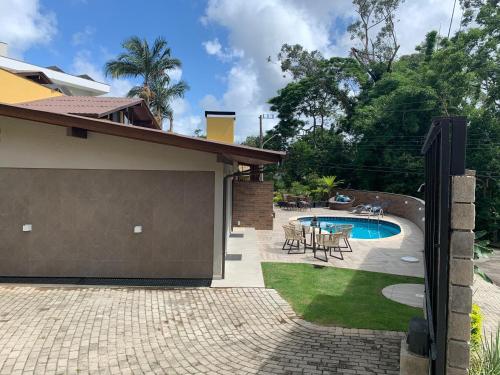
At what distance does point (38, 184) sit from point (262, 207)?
10421mm

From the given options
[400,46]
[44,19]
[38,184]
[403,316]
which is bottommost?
[403,316]

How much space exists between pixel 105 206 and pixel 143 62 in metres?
27.0

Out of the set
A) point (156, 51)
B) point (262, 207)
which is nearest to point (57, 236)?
point (262, 207)

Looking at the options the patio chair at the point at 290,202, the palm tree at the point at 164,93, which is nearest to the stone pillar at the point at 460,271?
the patio chair at the point at 290,202

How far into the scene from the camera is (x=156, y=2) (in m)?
20.5

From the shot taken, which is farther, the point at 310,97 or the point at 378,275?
the point at 310,97

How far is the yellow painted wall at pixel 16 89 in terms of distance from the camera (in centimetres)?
1416

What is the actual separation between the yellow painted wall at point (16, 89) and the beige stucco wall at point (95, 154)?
20.6 feet

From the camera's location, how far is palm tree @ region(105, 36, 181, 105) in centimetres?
3231

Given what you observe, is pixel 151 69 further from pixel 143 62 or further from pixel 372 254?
pixel 372 254

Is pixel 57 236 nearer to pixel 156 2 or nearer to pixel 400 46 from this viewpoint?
pixel 156 2

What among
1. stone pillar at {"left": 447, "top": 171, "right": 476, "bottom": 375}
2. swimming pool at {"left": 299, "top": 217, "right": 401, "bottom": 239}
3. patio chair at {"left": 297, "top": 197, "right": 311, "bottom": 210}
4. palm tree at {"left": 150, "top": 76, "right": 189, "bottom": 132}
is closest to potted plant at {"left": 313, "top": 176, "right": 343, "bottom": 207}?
patio chair at {"left": 297, "top": 197, "right": 311, "bottom": 210}

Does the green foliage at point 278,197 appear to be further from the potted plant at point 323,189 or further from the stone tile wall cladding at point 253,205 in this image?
the stone tile wall cladding at point 253,205

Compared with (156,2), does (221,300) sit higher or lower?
lower
